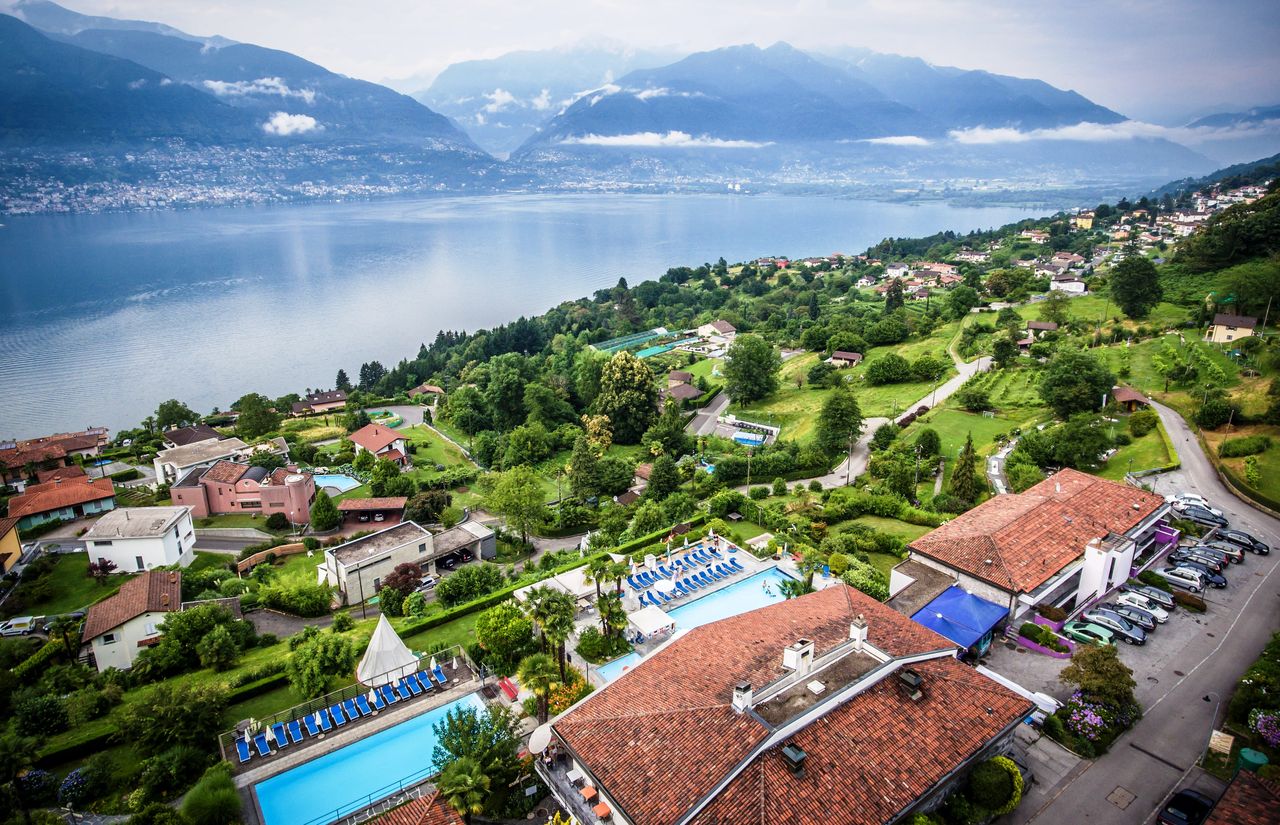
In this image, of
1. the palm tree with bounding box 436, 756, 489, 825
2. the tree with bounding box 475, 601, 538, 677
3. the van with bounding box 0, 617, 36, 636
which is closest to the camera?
the palm tree with bounding box 436, 756, 489, 825

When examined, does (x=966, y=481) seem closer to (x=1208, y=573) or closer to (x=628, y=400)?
(x=1208, y=573)

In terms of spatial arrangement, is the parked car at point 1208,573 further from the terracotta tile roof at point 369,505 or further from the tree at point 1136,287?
the tree at point 1136,287

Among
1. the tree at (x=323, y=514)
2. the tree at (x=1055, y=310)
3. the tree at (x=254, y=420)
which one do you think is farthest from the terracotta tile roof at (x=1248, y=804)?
the tree at (x=254, y=420)

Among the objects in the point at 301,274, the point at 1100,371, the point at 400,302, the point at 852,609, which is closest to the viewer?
the point at 852,609

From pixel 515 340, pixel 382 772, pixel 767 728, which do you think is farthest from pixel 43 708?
pixel 515 340

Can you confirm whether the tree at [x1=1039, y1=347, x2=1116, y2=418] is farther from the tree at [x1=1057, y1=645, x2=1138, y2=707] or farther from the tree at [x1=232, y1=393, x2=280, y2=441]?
the tree at [x1=232, y1=393, x2=280, y2=441]

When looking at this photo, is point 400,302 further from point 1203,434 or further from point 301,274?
point 1203,434

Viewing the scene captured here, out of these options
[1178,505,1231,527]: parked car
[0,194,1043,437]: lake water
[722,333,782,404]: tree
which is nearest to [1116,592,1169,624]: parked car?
[1178,505,1231,527]: parked car
